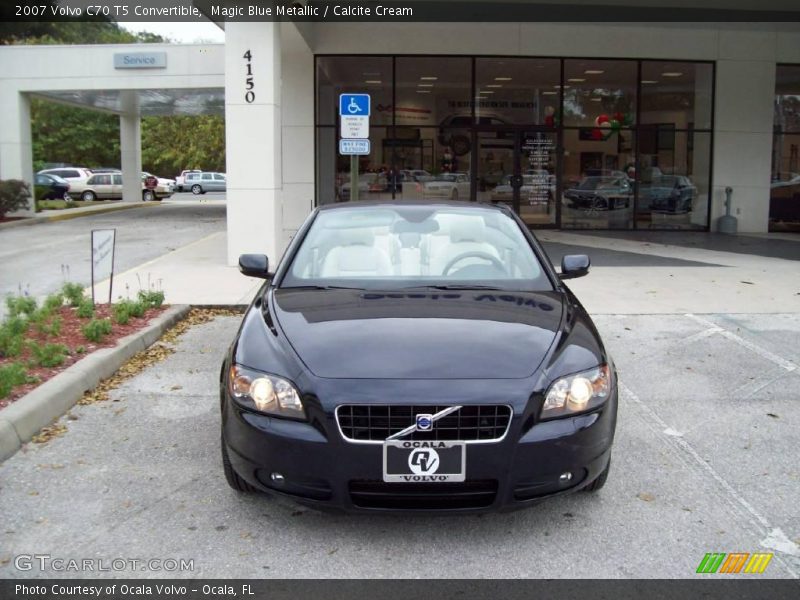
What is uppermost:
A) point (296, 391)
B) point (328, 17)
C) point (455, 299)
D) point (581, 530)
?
point (328, 17)

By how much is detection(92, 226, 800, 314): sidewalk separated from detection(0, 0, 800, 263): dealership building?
4.28 m

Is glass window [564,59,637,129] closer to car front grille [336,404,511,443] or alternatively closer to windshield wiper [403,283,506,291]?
windshield wiper [403,283,506,291]

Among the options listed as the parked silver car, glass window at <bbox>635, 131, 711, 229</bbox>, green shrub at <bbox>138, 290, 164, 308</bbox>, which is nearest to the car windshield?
green shrub at <bbox>138, 290, 164, 308</bbox>

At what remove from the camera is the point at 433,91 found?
19.9 meters

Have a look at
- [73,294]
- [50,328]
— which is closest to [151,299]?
[73,294]

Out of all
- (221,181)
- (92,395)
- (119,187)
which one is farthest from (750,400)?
(221,181)

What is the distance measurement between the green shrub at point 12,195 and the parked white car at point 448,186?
11.2m

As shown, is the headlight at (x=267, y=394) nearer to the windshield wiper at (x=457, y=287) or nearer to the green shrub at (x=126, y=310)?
the windshield wiper at (x=457, y=287)

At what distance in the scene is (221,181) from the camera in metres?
54.9

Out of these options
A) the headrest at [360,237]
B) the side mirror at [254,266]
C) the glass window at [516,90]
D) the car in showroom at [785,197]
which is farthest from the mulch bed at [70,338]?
the car in showroom at [785,197]

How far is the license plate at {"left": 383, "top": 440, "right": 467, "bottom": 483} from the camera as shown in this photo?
11.8ft

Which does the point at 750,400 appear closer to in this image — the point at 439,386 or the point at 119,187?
the point at 439,386

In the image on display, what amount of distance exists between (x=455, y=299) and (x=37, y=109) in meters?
53.4

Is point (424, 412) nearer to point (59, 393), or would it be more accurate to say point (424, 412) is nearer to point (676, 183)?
point (59, 393)
